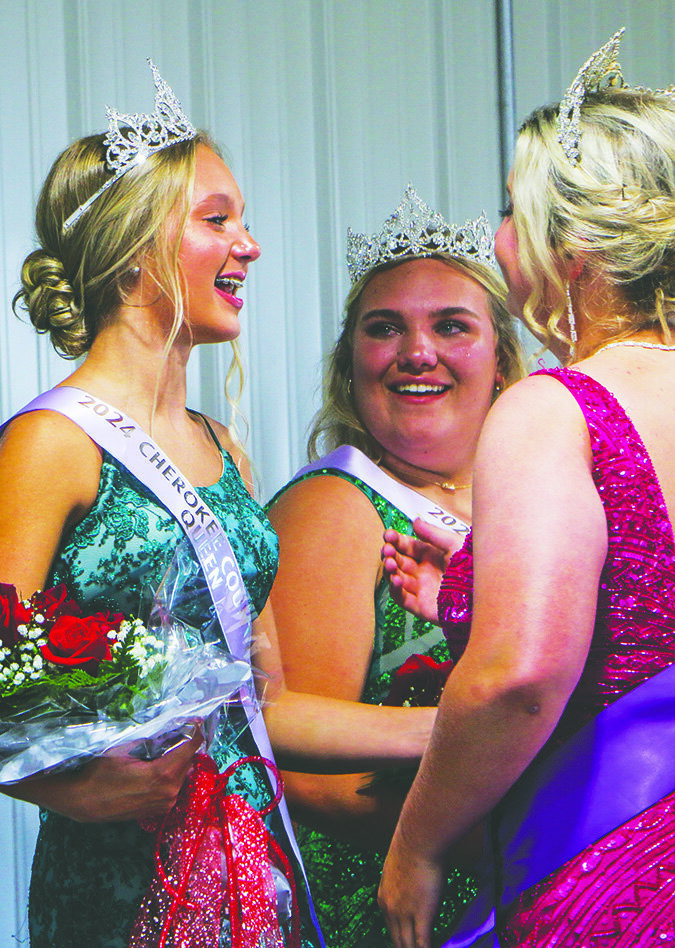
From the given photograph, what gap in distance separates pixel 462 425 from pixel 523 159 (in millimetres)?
789

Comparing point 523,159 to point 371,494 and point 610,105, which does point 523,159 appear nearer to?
point 610,105

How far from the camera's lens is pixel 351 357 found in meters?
2.26

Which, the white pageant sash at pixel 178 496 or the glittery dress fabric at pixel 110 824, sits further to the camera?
the white pageant sash at pixel 178 496

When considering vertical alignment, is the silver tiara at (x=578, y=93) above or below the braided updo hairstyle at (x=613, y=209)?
above

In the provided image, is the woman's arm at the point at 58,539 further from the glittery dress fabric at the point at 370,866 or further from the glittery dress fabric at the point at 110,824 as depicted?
the glittery dress fabric at the point at 370,866

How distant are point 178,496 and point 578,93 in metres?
0.76

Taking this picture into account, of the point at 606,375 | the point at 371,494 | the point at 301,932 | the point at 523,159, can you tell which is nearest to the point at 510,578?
the point at 606,375

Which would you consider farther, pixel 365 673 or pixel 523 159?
pixel 365 673

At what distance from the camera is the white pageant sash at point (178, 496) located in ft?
4.96

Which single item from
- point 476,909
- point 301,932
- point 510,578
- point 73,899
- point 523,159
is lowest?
point 301,932

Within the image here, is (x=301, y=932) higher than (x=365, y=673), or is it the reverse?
(x=365, y=673)

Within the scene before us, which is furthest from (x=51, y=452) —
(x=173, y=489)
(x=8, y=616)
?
(x=8, y=616)

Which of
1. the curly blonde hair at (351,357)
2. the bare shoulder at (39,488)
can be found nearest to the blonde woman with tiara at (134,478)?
the bare shoulder at (39,488)

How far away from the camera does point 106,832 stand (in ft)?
4.66
